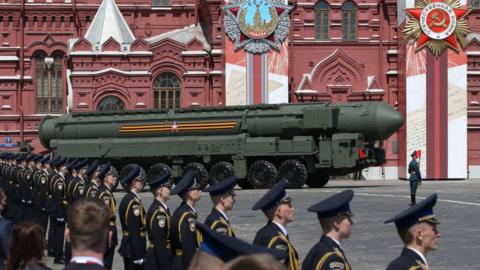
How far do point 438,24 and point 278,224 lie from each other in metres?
40.9

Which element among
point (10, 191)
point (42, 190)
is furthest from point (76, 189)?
point (10, 191)

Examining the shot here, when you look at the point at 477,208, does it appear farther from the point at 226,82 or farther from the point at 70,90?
the point at 70,90

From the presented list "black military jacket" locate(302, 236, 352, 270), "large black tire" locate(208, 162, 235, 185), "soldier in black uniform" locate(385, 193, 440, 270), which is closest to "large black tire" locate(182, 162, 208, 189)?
"large black tire" locate(208, 162, 235, 185)

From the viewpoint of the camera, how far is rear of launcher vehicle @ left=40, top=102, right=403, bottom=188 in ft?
122

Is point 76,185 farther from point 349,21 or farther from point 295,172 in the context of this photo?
point 349,21

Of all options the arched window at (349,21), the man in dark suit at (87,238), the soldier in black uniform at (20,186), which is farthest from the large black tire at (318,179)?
the man in dark suit at (87,238)

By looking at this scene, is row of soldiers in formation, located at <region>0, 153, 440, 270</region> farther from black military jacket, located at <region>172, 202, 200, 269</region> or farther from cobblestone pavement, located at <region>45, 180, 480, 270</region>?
cobblestone pavement, located at <region>45, 180, 480, 270</region>

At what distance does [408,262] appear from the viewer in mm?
6211

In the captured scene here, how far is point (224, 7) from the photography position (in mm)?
48344

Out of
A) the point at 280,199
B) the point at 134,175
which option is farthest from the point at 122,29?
the point at 280,199

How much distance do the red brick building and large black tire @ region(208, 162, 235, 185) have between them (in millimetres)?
12082

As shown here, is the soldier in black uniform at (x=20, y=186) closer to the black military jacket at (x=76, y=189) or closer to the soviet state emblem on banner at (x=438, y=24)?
the black military jacket at (x=76, y=189)

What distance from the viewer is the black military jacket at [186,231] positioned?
10172 millimetres

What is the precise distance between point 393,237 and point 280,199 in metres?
12.0
